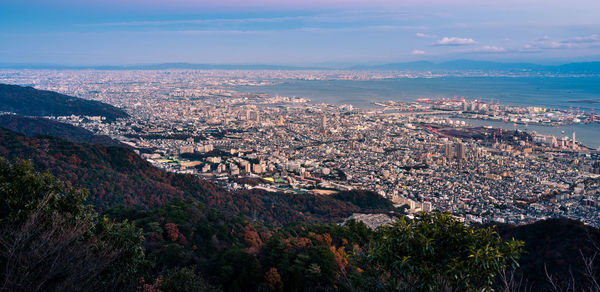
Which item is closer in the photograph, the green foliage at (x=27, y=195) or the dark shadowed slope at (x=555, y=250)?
the green foliage at (x=27, y=195)

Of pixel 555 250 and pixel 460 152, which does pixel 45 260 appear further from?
pixel 460 152

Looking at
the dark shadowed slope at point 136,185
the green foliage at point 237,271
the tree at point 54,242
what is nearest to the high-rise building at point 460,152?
the dark shadowed slope at point 136,185

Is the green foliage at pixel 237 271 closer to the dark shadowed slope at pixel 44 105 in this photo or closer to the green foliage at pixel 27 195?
the green foliage at pixel 27 195

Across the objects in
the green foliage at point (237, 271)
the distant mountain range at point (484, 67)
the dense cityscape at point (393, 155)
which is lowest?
the dense cityscape at point (393, 155)

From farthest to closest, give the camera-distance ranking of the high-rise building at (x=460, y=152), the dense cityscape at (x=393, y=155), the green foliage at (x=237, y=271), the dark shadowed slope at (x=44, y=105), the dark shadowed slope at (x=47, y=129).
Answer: the dark shadowed slope at (x=44, y=105) → the dark shadowed slope at (x=47, y=129) → the high-rise building at (x=460, y=152) → the dense cityscape at (x=393, y=155) → the green foliage at (x=237, y=271)

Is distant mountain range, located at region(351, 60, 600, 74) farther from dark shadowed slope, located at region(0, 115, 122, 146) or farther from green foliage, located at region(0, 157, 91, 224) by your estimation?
green foliage, located at region(0, 157, 91, 224)

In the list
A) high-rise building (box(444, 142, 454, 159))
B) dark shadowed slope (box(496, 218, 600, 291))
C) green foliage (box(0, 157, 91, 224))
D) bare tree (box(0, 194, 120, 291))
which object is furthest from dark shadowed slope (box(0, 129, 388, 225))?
high-rise building (box(444, 142, 454, 159))
